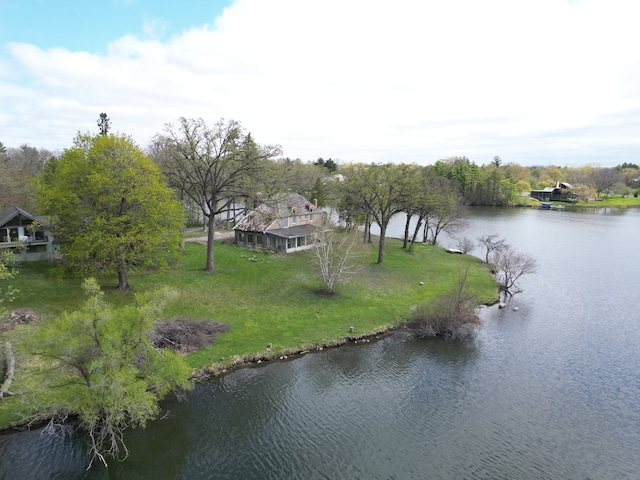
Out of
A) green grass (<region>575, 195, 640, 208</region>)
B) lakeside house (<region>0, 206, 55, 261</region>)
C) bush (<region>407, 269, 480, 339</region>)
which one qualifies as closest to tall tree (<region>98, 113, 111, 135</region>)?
lakeside house (<region>0, 206, 55, 261</region>)

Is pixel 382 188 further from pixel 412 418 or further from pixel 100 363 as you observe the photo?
pixel 100 363

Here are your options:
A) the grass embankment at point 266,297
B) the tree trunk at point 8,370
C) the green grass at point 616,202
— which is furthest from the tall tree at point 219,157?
the green grass at point 616,202

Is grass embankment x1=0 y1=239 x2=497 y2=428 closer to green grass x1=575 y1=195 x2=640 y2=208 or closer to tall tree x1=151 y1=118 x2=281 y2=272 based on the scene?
tall tree x1=151 y1=118 x2=281 y2=272

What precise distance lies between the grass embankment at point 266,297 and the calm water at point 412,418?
77.4 inches

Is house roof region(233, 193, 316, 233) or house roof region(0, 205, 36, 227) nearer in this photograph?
house roof region(0, 205, 36, 227)

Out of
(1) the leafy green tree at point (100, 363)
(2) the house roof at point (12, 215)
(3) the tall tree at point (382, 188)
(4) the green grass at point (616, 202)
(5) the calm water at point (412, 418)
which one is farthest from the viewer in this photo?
(4) the green grass at point (616, 202)

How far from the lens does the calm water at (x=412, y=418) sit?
1641 centimetres

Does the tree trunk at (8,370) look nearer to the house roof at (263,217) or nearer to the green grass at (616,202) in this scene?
the house roof at (263,217)

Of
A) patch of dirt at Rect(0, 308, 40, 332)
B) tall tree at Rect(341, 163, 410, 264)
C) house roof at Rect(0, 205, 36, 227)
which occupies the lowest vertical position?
patch of dirt at Rect(0, 308, 40, 332)

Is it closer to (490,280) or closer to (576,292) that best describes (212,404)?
(490,280)

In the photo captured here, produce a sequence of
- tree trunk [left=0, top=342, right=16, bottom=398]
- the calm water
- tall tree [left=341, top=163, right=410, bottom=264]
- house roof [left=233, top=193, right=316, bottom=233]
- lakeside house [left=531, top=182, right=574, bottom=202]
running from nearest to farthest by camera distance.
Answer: the calm water → tree trunk [left=0, top=342, right=16, bottom=398] → tall tree [left=341, top=163, right=410, bottom=264] → house roof [left=233, top=193, right=316, bottom=233] → lakeside house [left=531, top=182, right=574, bottom=202]

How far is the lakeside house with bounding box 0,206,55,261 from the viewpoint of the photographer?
1364 inches

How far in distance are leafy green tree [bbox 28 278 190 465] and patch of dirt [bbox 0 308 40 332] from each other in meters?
10.6

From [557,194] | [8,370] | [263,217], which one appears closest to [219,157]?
[263,217]
